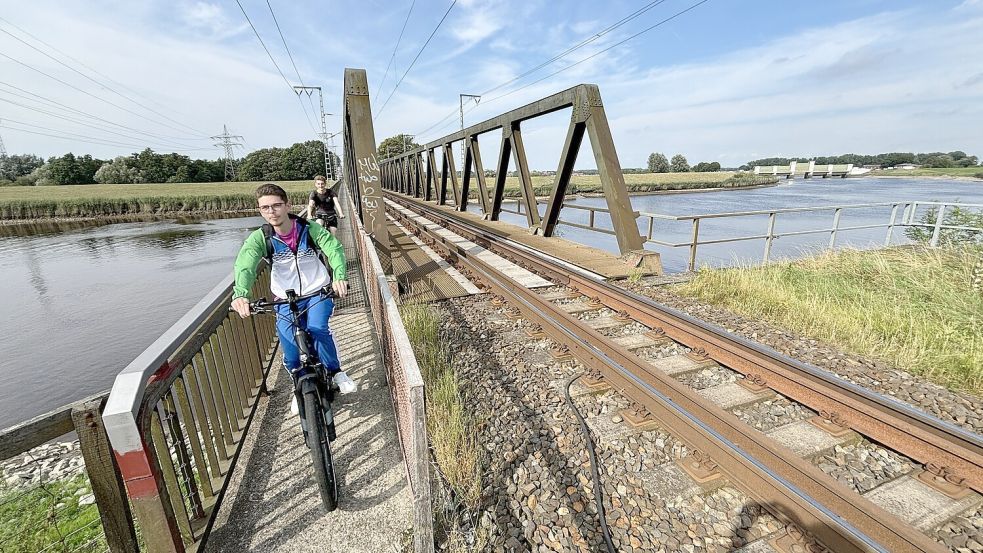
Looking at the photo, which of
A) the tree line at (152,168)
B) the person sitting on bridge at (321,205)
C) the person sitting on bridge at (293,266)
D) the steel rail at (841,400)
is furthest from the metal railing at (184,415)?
the tree line at (152,168)

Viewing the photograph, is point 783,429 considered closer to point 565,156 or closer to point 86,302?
point 565,156

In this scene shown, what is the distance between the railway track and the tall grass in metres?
1.16

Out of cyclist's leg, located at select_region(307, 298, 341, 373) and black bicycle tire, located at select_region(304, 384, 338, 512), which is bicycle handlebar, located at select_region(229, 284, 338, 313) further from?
black bicycle tire, located at select_region(304, 384, 338, 512)

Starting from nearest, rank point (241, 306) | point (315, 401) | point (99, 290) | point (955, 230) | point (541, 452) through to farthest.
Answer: point (315, 401), point (241, 306), point (541, 452), point (955, 230), point (99, 290)

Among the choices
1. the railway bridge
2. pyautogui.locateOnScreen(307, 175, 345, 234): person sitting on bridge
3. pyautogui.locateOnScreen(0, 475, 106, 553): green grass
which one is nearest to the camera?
the railway bridge

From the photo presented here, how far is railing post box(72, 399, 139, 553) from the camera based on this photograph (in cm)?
165

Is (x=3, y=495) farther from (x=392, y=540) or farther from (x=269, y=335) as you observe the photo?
(x=392, y=540)

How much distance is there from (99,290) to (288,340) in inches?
628

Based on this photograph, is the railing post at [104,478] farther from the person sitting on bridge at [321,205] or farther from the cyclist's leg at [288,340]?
the person sitting on bridge at [321,205]

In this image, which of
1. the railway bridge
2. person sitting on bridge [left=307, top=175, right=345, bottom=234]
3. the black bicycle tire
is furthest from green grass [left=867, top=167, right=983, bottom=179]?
the black bicycle tire

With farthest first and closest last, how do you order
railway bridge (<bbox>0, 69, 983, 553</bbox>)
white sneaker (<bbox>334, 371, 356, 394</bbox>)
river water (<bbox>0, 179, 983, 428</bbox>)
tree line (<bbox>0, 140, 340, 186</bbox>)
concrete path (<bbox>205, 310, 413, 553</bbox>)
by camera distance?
tree line (<bbox>0, 140, 340, 186</bbox>) < river water (<bbox>0, 179, 983, 428</bbox>) < white sneaker (<bbox>334, 371, 356, 394</bbox>) < concrete path (<bbox>205, 310, 413, 553</bbox>) < railway bridge (<bbox>0, 69, 983, 553</bbox>)

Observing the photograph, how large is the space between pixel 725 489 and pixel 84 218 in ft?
168

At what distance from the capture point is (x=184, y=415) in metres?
2.28

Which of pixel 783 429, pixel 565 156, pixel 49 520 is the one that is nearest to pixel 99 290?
pixel 49 520
